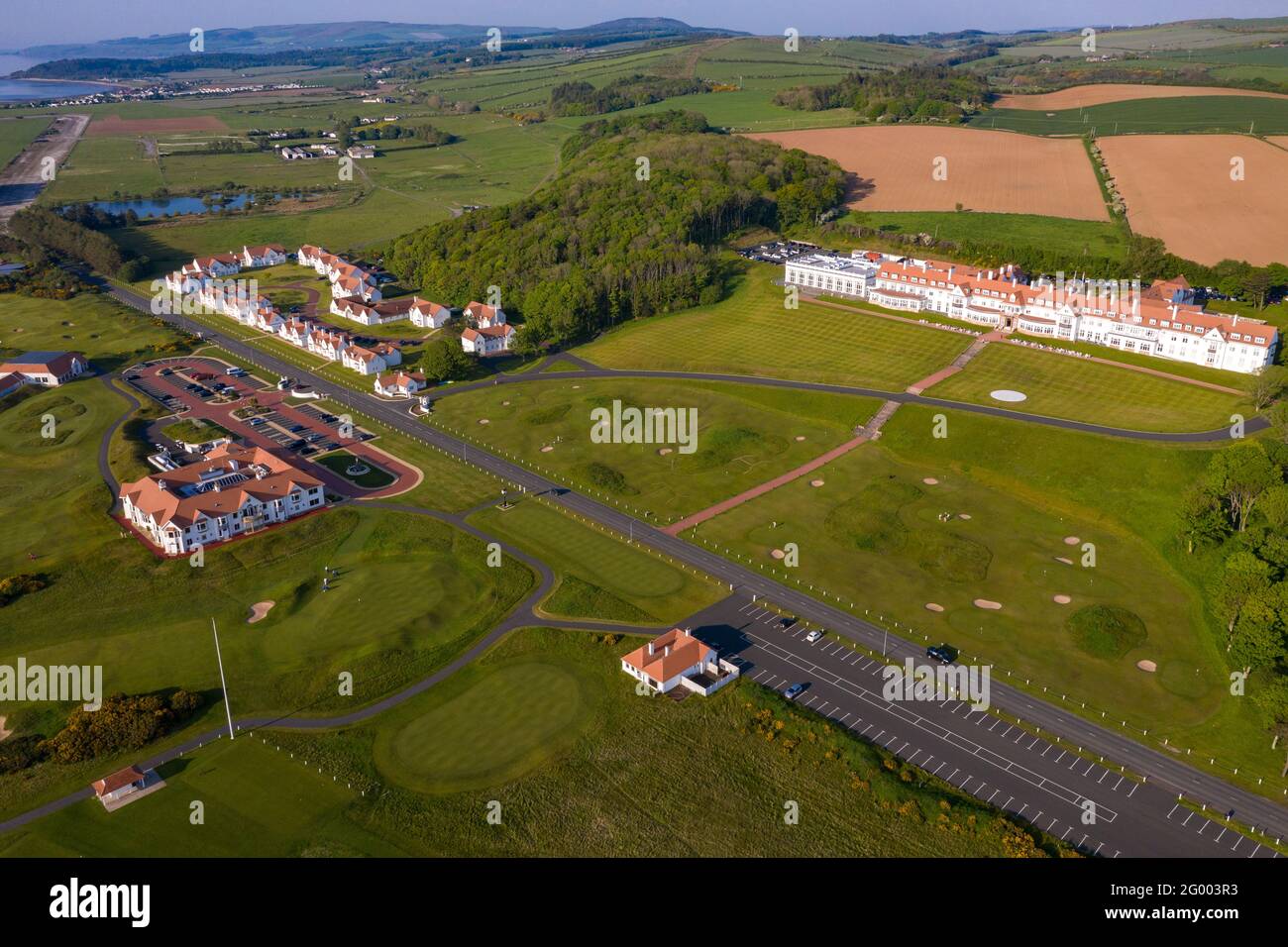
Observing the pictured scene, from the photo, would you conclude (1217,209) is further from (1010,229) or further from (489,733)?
(489,733)

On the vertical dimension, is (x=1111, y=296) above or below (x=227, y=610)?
above

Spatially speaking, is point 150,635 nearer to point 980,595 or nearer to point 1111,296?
point 980,595

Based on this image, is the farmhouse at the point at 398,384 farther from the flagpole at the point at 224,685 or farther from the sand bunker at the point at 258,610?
the flagpole at the point at 224,685

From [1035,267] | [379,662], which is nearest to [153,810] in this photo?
[379,662]

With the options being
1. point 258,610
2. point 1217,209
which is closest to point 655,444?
point 258,610

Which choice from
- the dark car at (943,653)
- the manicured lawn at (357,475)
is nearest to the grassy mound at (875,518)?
the dark car at (943,653)
